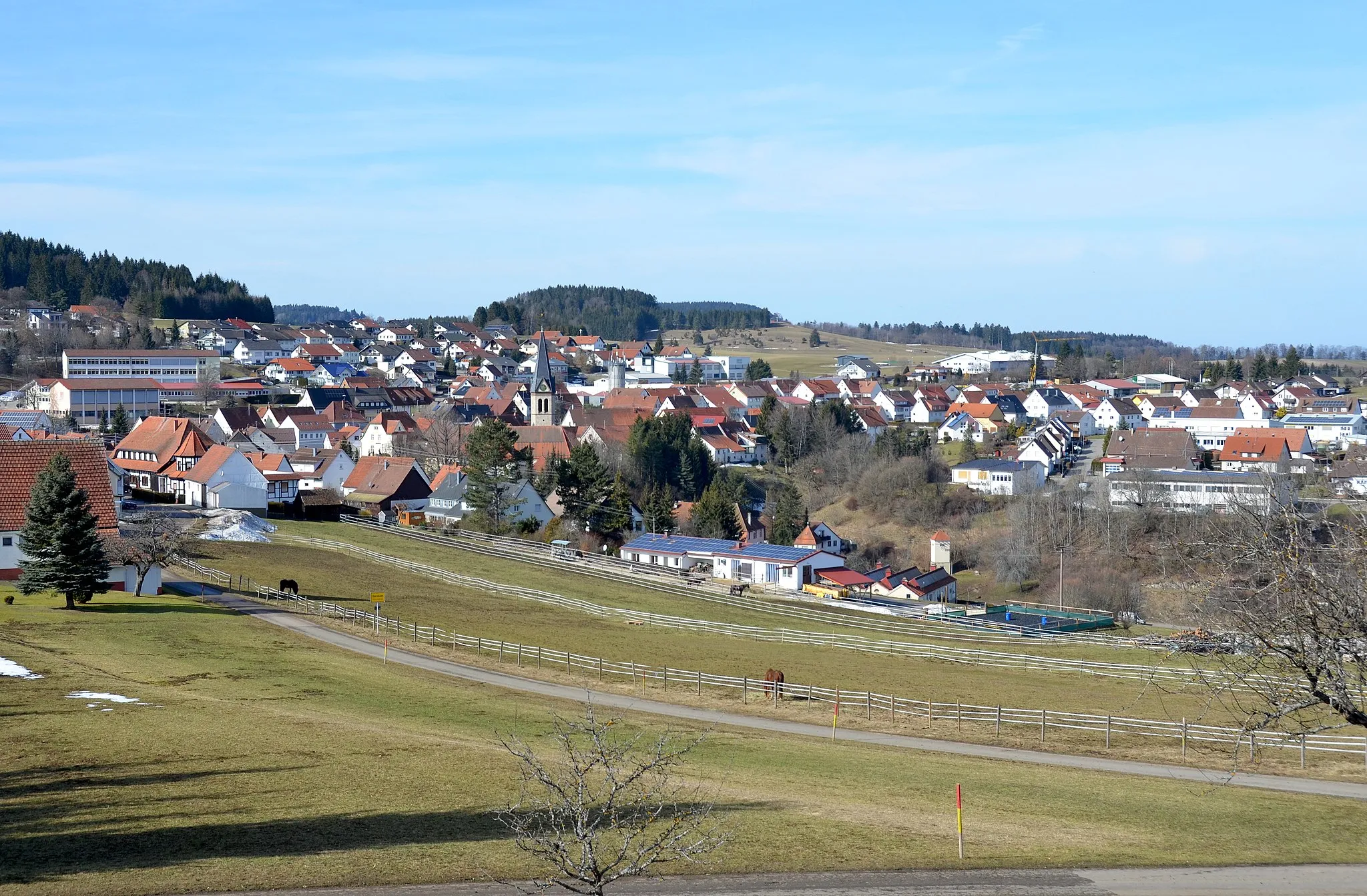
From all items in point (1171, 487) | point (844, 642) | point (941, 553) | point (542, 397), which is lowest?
point (941, 553)

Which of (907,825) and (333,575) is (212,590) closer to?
(333,575)

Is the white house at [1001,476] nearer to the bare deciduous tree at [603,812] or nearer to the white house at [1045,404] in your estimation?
the white house at [1045,404]

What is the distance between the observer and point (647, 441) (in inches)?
3659

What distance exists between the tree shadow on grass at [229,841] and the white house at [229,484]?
51716mm

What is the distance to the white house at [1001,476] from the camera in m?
90.5

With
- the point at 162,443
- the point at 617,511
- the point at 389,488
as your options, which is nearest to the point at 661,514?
the point at 617,511

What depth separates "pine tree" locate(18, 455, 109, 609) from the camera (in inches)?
1396

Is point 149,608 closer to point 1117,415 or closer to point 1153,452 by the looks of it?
point 1153,452

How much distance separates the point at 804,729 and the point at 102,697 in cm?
1473

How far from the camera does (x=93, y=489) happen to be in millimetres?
41875

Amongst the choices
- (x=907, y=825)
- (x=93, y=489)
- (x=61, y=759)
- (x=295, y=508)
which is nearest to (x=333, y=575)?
(x=93, y=489)

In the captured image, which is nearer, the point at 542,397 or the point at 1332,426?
the point at 542,397

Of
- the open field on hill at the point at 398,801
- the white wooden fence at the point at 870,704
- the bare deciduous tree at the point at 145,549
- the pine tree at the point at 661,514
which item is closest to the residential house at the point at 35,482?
the bare deciduous tree at the point at 145,549

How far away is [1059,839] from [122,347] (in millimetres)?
144000
